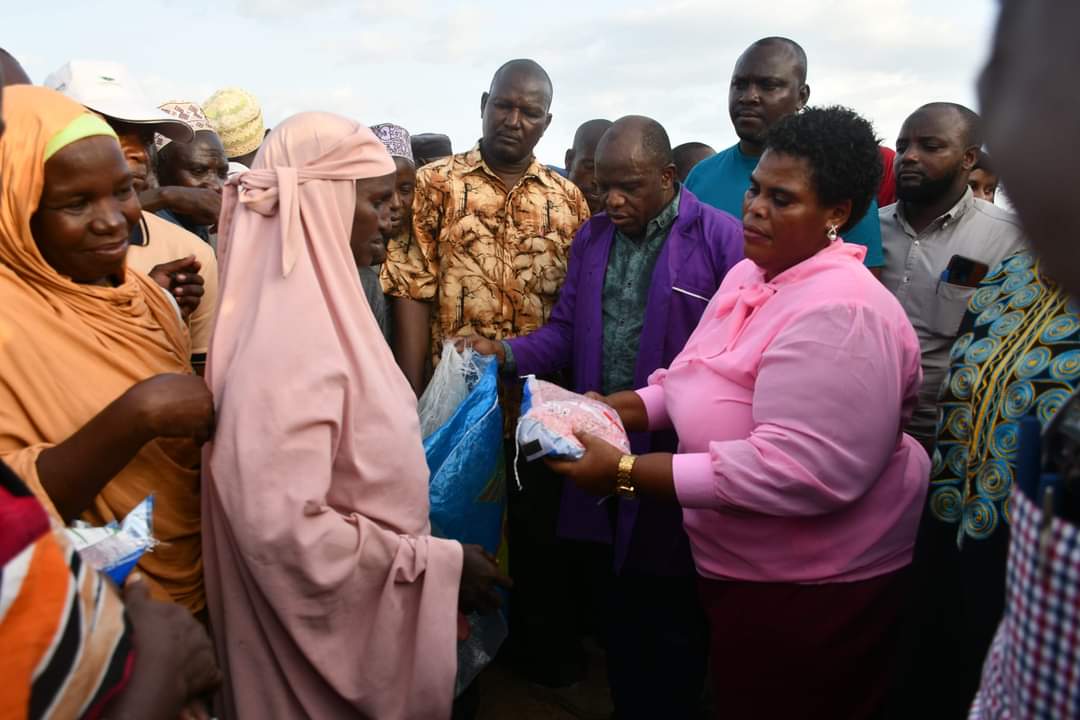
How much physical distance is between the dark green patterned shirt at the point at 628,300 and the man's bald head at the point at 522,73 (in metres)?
1.32

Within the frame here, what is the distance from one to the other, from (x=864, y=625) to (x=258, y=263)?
191 cm

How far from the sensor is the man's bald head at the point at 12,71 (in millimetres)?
2635

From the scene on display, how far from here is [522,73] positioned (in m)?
4.23

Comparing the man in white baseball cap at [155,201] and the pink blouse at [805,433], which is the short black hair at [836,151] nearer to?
the pink blouse at [805,433]

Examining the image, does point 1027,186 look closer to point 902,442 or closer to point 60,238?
point 902,442

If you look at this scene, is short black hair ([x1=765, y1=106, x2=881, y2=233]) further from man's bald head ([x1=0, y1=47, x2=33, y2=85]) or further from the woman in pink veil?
man's bald head ([x1=0, y1=47, x2=33, y2=85])

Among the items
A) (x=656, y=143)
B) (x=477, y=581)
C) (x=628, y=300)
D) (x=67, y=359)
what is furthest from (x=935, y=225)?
(x=67, y=359)

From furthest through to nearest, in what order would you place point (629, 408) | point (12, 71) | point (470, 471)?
point (629, 408) → point (12, 71) → point (470, 471)

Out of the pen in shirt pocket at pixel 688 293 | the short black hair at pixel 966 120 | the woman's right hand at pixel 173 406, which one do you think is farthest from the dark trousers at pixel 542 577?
the short black hair at pixel 966 120

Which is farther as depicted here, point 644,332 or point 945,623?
point 644,332

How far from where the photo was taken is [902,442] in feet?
7.54

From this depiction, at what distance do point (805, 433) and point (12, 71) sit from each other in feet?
9.39

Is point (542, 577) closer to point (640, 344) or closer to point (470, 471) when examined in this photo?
point (640, 344)

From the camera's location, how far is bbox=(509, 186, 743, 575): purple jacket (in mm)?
3027
